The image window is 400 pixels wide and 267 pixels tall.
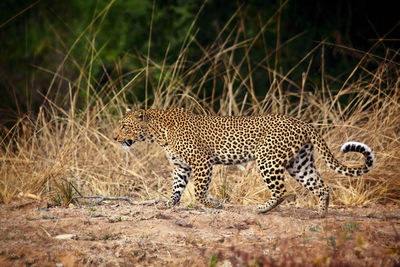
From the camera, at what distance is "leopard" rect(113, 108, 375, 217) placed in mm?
6375

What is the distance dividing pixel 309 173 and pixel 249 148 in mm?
717

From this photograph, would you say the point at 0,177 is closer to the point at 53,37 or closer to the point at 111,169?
the point at 111,169

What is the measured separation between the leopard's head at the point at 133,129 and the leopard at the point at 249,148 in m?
0.01

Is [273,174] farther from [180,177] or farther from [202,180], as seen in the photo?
[180,177]

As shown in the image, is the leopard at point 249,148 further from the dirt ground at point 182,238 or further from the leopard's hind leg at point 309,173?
the dirt ground at point 182,238

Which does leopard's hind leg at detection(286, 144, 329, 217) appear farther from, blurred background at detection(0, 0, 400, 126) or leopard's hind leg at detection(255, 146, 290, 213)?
blurred background at detection(0, 0, 400, 126)

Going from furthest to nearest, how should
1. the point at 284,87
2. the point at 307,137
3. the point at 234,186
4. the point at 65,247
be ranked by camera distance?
the point at 284,87 < the point at 234,186 < the point at 307,137 < the point at 65,247

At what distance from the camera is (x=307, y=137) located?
657 centimetres

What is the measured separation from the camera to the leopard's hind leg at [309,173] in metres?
6.66

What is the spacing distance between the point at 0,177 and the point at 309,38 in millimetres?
7657

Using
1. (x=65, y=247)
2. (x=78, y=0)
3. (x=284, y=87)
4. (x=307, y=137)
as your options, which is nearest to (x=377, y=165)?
(x=307, y=137)

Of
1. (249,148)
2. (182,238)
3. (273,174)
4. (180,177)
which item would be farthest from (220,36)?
(182,238)

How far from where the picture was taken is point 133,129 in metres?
7.18

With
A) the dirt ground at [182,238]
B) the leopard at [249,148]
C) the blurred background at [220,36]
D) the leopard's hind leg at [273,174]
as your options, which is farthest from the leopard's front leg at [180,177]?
the blurred background at [220,36]
